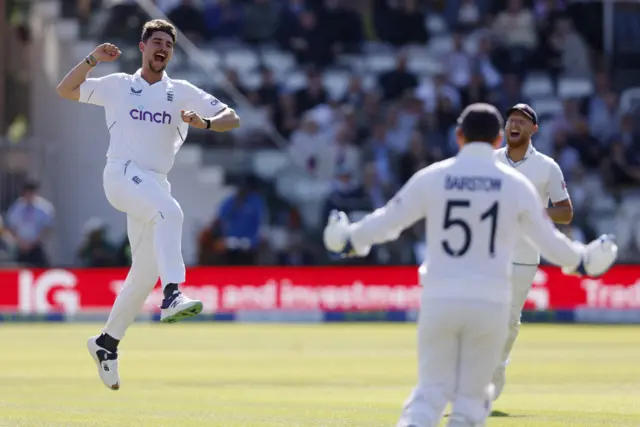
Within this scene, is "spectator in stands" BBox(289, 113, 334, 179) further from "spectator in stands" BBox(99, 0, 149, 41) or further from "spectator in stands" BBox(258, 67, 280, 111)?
"spectator in stands" BBox(99, 0, 149, 41)

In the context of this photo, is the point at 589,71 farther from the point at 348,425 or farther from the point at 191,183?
the point at 348,425

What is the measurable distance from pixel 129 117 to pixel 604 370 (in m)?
6.36

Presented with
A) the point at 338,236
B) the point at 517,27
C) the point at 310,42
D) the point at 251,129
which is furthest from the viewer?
the point at 517,27

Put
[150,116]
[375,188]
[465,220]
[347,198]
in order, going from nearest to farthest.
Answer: [465,220] < [150,116] < [347,198] < [375,188]

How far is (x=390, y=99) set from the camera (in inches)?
966

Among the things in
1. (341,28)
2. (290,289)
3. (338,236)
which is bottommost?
(290,289)

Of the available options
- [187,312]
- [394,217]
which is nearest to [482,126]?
[394,217]

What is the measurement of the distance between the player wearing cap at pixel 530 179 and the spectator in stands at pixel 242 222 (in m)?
12.2

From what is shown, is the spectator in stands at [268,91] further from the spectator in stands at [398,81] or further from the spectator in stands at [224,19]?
the spectator in stands at [398,81]

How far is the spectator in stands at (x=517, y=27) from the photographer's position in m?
A: 26.0

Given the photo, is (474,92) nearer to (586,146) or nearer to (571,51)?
(586,146)

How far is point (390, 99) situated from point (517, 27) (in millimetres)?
3117

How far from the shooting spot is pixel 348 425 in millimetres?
9281

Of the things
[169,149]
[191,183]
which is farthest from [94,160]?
[169,149]
